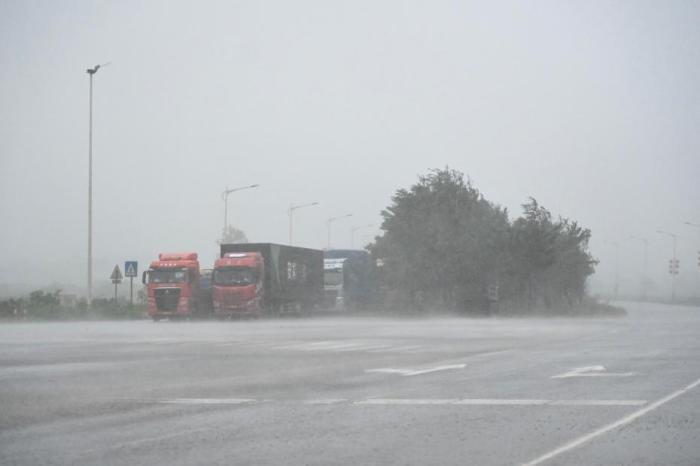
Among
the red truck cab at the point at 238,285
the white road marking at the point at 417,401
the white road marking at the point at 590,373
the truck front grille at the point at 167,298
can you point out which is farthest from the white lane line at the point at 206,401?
the truck front grille at the point at 167,298

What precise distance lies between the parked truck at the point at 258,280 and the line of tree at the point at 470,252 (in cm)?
896

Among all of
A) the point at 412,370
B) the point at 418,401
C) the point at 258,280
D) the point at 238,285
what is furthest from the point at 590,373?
the point at 258,280

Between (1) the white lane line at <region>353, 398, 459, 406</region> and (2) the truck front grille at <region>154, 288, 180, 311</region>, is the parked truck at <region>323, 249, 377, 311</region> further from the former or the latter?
(1) the white lane line at <region>353, 398, 459, 406</region>

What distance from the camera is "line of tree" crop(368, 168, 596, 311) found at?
61844 mm

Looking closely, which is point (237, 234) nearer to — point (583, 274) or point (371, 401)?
point (583, 274)

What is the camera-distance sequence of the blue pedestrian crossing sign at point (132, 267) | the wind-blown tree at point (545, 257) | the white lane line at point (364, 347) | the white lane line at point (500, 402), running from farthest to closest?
the wind-blown tree at point (545, 257) < the blue pedestrian crossing sign at point (132, 267) < the white lane line at point (364, 347) < the white lane line at point (500, 402)

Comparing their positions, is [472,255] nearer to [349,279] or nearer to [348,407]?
[349,279]

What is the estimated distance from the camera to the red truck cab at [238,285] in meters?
51.7

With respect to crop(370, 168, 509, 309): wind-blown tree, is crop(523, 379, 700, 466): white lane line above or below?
below

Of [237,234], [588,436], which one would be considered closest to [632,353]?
[588,436]

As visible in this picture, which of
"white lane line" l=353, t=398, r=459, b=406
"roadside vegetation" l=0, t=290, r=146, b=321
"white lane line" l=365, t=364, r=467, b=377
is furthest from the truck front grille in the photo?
"white lane line" l=353, t=398, r=459, b=406

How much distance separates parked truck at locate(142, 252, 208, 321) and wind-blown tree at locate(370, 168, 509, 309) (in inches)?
639

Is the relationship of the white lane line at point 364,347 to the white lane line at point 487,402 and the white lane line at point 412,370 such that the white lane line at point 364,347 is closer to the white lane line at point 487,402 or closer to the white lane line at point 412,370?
the white lane line at point 412,370

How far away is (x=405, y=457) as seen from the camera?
355 inches
